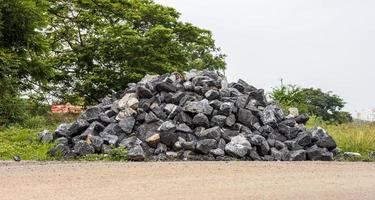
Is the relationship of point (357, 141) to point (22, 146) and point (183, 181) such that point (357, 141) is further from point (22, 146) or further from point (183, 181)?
point (22, 146)

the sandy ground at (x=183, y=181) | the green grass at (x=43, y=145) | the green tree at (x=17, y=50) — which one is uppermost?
Result: the green tree at (x=17, y=50)

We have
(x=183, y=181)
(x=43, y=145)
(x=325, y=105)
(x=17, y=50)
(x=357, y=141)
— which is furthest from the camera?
(x=325, y=105)

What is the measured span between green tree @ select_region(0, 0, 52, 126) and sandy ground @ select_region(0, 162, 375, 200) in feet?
17.2

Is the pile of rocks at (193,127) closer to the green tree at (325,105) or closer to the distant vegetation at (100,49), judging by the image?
the distant vegetation at (100,49)

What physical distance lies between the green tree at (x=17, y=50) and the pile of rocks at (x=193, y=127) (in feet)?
10.4

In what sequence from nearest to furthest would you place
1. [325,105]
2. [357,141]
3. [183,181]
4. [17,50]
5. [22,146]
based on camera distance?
[183,181] < [22,146] < [357,141] < [17,50] < [325,105]

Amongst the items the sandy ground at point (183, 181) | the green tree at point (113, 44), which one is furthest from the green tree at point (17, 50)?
the sandy ground at point (183, 181)

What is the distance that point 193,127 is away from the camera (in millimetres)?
9562

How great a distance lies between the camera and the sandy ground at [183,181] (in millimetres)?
5426

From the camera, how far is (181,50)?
1944cm

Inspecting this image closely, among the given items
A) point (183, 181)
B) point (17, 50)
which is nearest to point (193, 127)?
point (183, 181)

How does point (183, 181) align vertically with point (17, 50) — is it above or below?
below

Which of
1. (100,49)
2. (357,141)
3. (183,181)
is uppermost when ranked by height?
(100,49)

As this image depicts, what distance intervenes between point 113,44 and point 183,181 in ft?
40.9
